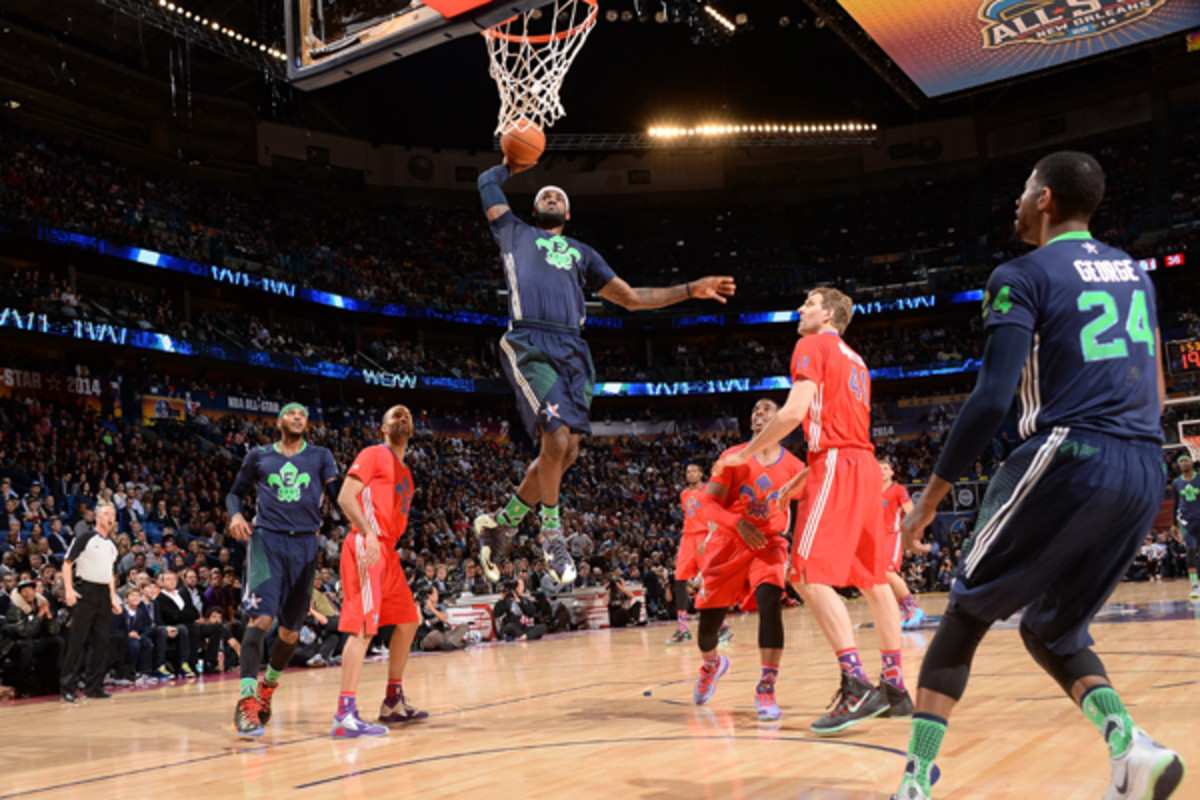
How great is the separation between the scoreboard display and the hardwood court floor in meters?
12.3

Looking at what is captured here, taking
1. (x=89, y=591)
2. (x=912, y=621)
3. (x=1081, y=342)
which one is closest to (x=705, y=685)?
(x=1081, y=342)

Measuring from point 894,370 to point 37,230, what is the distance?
2831 cm

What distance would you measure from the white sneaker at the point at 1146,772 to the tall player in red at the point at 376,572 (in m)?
4.80

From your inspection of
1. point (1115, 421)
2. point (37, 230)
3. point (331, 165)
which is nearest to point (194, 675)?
point (1115, 421)

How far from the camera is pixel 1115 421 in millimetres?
3139

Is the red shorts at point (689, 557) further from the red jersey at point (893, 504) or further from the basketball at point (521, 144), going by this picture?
the basketball at point (521, 144)

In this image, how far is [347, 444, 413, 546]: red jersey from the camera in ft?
23.7

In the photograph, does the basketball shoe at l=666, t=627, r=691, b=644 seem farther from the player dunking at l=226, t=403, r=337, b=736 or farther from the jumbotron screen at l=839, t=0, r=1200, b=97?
the jumbotron screen at l=839, t=0, r=1200, b=97

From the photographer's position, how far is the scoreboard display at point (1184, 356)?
20.6 metres

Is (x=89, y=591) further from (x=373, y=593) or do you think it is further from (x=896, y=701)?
(x=896, y=701)

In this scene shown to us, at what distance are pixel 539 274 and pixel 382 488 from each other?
2492 mm

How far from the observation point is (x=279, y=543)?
7449mm

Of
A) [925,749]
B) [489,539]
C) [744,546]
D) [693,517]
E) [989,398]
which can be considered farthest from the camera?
[693,517]

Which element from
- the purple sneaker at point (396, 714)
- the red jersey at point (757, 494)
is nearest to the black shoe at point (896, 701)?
the red jersey at point (757, 494)
